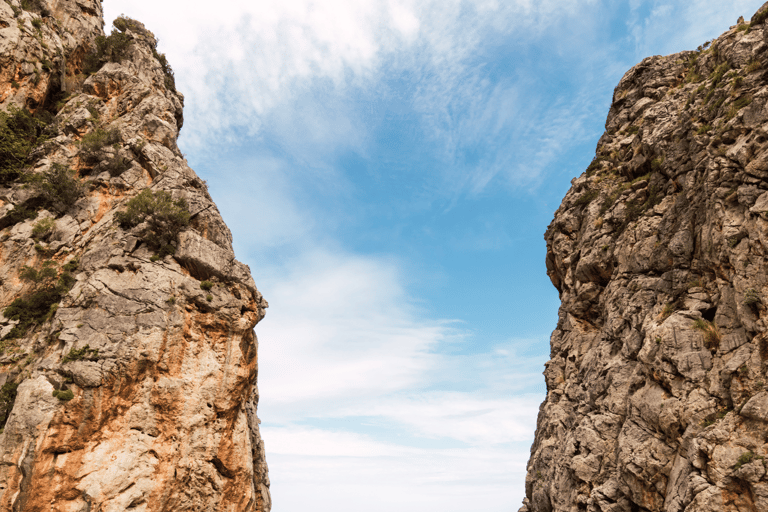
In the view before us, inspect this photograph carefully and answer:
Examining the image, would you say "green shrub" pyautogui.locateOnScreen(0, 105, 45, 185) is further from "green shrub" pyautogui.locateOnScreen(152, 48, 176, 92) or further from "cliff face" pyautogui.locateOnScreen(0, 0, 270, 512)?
"green shrub" pyautogui.locateOnScreen(152, 48, 176, 92)

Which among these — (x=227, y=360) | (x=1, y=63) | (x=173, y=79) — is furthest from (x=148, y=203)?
(x=173, y=79)

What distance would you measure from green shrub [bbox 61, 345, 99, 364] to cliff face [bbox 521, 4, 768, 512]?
95.7 ft

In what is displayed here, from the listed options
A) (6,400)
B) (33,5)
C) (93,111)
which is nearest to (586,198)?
(93,111)

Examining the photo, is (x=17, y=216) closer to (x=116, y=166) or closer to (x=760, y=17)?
(x=116, y=166)

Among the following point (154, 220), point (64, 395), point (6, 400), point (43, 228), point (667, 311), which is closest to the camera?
point (64, 395)

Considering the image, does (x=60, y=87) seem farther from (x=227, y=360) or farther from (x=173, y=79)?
(x=227, y=360)

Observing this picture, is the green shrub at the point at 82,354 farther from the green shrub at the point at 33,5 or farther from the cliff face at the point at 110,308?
the green shrub at the point at 33,5

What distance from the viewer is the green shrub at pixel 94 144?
1207 inches

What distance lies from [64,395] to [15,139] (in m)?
20.1

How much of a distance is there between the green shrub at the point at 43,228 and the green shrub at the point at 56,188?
1269 mm

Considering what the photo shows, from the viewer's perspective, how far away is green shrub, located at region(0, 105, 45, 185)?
93.6ft

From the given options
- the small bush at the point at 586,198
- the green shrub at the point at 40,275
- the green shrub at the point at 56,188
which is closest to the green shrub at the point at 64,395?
the green shrub at the point at 40,275

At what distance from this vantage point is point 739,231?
21.3 metres

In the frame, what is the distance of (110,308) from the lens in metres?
23.4
